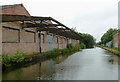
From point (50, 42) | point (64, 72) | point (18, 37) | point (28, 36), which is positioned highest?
point (28, 36)

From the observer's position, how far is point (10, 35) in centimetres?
870

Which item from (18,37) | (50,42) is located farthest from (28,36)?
(50,42)

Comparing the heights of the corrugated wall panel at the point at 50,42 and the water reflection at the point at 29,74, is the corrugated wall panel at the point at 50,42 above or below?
above

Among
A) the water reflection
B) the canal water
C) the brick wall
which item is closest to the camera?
the water reflection

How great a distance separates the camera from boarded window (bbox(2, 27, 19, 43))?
26.3 feet

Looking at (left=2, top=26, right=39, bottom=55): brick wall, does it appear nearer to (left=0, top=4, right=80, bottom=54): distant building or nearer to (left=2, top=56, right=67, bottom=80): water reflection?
(left=0, top=4, right=80, bottom=54): distant building

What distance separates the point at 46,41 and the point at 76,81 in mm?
11509

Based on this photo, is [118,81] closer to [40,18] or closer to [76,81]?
[76,81]

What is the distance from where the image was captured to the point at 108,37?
2250 inches

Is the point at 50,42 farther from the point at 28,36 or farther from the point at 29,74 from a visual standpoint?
the point at 29,74

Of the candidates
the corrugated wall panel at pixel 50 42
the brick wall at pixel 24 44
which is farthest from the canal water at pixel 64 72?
the corrugated wall panel at pixel 50 42

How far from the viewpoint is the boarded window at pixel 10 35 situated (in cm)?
802

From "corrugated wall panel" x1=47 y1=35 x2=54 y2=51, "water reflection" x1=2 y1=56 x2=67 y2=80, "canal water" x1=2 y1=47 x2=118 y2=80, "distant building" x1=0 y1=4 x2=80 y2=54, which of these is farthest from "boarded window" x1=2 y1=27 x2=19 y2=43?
"corrugated wall panel" x1=47 y1=35 x2=54 y2=51

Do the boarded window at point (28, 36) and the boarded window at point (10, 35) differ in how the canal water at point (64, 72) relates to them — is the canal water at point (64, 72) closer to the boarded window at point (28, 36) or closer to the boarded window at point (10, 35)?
the boarded window at point (10, 35)
